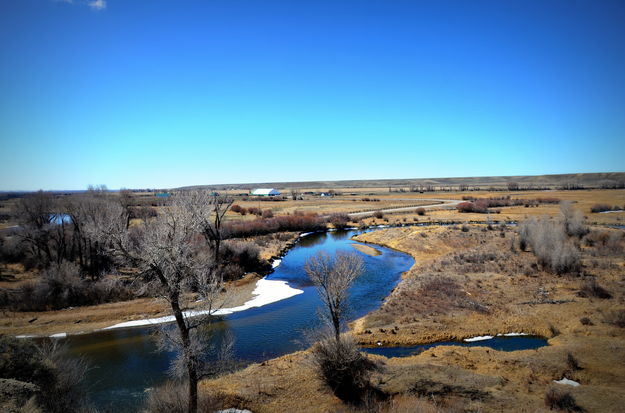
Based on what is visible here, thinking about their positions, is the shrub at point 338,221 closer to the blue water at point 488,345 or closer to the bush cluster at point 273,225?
the bush cluster at point 273,225

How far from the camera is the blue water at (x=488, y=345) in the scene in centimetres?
1748

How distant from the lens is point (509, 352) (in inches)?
653

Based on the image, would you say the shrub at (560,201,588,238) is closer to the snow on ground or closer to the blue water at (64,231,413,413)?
the blue water at (64,231,413,413)

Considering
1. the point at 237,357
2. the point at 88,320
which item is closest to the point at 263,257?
the point at 88,320

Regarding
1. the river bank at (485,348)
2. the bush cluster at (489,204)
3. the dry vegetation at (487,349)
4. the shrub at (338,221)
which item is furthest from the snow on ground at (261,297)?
the bush cluster at (489,204)

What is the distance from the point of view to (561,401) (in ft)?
38.3

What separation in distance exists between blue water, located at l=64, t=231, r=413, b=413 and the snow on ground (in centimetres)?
68

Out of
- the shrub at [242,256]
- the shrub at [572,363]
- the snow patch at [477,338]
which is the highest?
the shrub at [242,256]

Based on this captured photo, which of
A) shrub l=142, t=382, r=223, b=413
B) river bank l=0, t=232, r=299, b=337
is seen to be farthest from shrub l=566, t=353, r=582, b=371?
river bank l=0, t=232, r=299, b=337

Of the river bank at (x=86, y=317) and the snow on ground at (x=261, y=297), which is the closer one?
the river bank at (x=86, y=317)

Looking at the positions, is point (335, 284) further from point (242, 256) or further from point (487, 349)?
point (242, 256)

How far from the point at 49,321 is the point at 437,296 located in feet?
91.9

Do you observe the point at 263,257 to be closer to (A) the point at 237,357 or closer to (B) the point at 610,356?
(A) the point at 237,357

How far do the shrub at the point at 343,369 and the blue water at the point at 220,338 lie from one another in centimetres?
442
